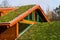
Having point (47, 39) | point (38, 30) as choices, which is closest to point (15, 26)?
point (38, 30)

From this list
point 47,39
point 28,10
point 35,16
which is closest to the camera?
point 47,39

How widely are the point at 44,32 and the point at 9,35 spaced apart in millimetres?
2218

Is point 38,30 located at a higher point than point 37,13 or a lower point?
lower

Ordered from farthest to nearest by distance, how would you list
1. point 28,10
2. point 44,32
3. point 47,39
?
point 28,10
point 44,32
point 47,39

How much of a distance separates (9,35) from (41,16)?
11.7 ft

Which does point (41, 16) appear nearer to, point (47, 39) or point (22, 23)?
point (22, 23)

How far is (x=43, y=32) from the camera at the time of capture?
12.9 meters

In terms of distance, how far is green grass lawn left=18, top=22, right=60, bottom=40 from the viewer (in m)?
12.1

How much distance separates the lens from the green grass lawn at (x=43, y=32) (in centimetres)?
1207

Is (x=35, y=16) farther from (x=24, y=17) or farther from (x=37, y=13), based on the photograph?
(x=24, y=17)

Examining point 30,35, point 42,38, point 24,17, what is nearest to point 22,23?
point 24,17

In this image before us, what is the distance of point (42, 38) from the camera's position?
11938mm

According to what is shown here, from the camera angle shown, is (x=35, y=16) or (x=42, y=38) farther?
(x=35, y=16)

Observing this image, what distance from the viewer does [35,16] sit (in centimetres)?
1503
